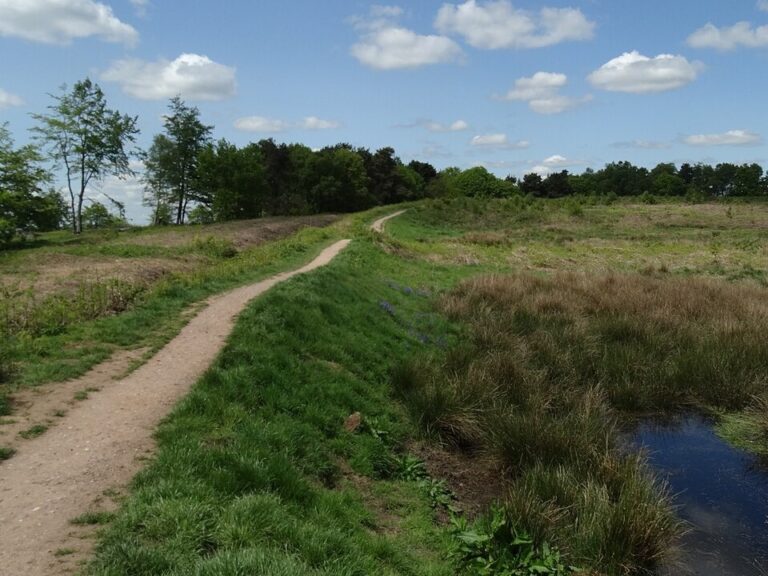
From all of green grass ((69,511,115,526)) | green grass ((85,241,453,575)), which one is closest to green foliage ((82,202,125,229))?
green grass ((85,241,453,575))

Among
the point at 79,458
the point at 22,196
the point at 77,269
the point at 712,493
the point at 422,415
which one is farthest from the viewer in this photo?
the point at 22,196

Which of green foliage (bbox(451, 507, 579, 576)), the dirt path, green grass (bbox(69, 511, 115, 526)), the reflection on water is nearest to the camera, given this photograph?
the dirt path

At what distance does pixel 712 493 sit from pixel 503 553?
441 centimetres

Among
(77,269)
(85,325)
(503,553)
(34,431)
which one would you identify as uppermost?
(77,269)

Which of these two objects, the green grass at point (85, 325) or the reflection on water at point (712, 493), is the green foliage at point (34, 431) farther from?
the reflection on water at point (712, 493)

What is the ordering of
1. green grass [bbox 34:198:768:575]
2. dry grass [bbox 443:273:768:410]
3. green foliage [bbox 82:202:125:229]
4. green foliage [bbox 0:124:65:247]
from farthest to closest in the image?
green foliage [bbox 82:202:125:229] → green foliage [bbox 0:124:65:247] → dry grass [bbox 443:273:768:410] → green grass [bbox 34:198:768:575]

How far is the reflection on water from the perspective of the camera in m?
6.92

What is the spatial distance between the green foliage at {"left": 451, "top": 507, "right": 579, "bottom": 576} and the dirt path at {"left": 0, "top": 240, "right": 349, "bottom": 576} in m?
3.97

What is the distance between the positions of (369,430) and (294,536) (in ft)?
13.1

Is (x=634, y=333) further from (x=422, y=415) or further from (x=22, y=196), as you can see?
(x=22, y=196)

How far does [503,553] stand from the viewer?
6.35 meters

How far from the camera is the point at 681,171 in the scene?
14150 cm

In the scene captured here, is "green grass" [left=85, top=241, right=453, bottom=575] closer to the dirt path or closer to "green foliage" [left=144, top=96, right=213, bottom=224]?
the dirt path

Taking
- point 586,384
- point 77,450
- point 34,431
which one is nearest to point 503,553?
point 77,450
